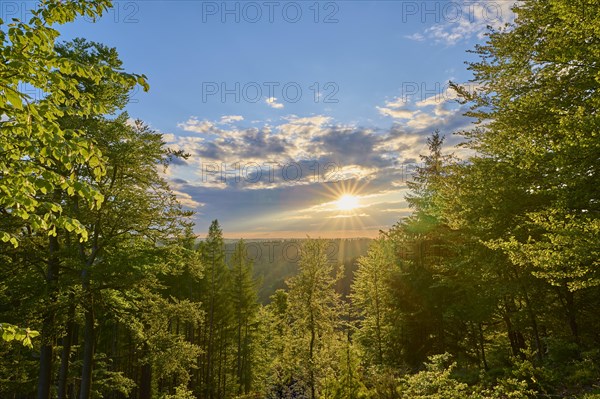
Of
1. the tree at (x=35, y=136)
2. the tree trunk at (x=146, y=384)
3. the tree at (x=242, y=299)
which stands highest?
the tree at (x=35, y=136)

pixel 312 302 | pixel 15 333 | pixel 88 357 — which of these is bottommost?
pixel 88 357

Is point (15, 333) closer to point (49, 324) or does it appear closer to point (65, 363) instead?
point (49, 324)

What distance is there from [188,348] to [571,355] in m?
16.9

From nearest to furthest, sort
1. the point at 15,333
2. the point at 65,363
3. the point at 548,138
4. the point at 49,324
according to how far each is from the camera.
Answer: the point at 15,333
the point at 548,138
the point at 49,324
the point at 65,363

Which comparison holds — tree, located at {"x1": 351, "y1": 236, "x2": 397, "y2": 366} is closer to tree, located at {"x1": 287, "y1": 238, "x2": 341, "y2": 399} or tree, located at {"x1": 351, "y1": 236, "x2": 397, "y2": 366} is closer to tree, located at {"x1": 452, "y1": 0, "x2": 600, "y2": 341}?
tree, located at {"x1": 287, "y1": 238, "x2": 341, "y2": 399}

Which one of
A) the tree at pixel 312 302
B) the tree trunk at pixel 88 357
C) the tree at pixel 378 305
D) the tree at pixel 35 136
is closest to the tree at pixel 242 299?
the tree at pixel 312 302

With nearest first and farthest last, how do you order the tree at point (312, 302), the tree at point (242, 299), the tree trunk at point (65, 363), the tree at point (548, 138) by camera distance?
the tree at point (548, 138), the tree trunk at point (65, 363), the tree at point (312, 302), the tree at point (242, 299)

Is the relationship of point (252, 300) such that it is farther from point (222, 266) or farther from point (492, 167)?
point (492, 167)

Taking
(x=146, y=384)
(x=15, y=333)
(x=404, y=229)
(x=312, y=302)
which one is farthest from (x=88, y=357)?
(x=404, y=229)

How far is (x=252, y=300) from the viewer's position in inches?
1702

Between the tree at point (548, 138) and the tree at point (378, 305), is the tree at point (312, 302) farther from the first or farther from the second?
the tree at point (548, 138)

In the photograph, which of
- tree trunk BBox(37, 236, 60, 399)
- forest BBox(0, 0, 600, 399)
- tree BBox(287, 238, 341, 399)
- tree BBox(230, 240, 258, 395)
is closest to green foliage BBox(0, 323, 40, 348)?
forest BBox(0, 0, 600, 399)

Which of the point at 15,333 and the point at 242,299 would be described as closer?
the point at 15,333

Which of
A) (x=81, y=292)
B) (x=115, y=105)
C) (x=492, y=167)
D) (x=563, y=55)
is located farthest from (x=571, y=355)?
(x=115, y=105)
